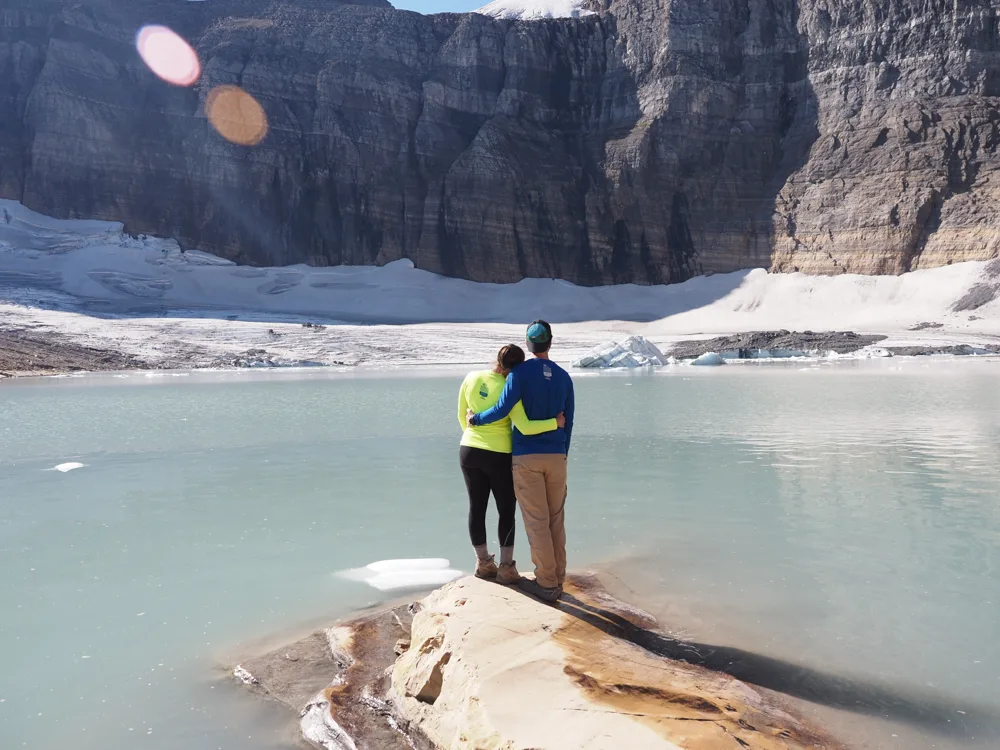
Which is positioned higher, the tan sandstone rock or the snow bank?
the snow bank

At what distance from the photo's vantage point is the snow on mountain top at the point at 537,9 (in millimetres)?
74312

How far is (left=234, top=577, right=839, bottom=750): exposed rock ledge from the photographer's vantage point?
113 inches

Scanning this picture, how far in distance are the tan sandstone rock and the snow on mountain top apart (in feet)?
245

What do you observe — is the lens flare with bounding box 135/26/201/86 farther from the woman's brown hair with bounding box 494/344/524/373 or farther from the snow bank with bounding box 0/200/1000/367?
the woman's brown hair with bounding box 494/344/524/373

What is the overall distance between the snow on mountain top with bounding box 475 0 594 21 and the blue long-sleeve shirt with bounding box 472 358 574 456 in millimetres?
73716

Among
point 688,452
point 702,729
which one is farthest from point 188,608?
point 688,452

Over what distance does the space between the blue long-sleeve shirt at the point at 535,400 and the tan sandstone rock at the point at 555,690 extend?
853mm

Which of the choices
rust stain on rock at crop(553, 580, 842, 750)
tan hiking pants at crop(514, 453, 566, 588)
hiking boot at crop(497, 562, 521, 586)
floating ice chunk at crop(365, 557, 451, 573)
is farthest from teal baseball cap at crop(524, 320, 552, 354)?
floating ice chunk at crop(365, 557, 451, 573)

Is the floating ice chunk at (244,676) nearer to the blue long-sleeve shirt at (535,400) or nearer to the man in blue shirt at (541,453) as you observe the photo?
the man in blue shirt at (541,453)

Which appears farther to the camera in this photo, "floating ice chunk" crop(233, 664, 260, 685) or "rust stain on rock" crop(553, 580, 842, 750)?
"floating ice chunk" crop(233, 664, 260, 685)

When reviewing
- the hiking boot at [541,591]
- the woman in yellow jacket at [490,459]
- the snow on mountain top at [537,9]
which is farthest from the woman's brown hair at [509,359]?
the snow on mountain top at [537,9]

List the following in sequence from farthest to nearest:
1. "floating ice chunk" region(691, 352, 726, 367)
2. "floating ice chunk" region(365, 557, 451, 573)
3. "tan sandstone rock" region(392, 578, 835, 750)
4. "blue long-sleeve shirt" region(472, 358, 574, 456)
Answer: "floating ice chunk" region(691, 352, 726, 367)
"floating ice chunk" region(365, 557, 451, 573)
"blue long-sleeve shirt" region(472, 358, 574, 456)
"tan sandstone rock" region(392, 578, 835, 750)

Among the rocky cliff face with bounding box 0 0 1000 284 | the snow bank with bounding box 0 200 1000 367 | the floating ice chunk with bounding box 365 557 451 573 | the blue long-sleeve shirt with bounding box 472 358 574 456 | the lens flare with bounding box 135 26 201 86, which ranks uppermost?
the lens flare with bounding box 135 26 201 86

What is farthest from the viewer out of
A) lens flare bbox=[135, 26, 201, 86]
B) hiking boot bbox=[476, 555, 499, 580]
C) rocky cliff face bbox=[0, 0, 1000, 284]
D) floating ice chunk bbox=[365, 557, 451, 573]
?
lens flare bbox=[135, 26, 201, 86]
